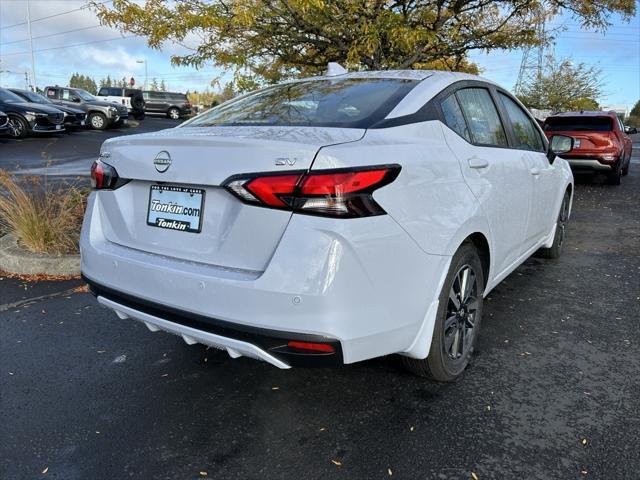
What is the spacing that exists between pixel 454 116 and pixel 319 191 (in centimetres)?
128

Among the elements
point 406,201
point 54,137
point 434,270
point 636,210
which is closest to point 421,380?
point 434,270

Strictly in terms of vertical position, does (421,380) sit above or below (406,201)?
below

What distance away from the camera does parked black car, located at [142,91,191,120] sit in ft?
131

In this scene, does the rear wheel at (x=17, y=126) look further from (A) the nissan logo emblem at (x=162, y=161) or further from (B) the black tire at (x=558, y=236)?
(A) the nissan logo emblem at (x=162, y=161)

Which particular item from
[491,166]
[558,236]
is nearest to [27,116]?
[558,236]

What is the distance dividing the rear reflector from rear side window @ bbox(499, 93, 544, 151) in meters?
2.36

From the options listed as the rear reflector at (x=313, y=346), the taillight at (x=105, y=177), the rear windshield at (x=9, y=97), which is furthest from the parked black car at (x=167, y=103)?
the rear reflector at (x=313, y=346)

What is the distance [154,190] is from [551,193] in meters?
3.40

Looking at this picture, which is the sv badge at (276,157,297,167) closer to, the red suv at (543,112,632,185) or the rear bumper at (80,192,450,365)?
the rear bumper at (80,192,450,365)

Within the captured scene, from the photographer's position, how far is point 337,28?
24.0 feet

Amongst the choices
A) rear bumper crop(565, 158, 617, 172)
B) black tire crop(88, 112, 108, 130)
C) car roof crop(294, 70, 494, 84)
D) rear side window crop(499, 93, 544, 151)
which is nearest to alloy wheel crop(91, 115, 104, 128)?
black tire crop(88, 112, 108, 130)

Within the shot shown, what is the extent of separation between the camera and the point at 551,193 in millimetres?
4461

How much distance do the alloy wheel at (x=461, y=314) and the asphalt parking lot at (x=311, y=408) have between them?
0.19m

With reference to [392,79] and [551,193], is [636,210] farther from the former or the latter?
[392,79]
